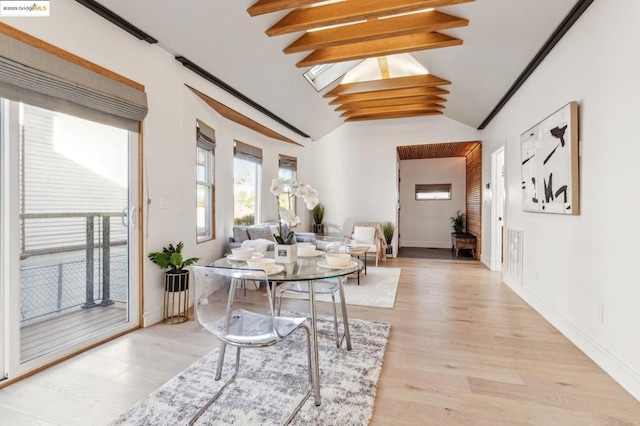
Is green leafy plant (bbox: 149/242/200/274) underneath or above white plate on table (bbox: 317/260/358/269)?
underneath

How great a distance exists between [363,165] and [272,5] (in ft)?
14.5

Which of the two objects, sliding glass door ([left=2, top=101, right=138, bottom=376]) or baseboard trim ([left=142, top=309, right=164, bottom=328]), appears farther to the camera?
baseboard trim ([left=142, top=309, right=164, bottom=328])

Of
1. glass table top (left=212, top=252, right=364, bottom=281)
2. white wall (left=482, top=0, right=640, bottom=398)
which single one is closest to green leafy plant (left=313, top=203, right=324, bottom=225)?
white wall (left=482, top=0, right=640, bottom=398)

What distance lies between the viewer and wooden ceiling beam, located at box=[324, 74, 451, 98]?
4.41 m

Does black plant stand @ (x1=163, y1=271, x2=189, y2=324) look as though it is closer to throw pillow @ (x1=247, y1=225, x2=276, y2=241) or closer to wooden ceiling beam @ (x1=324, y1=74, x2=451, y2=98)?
throw pillow @ (x1=247, y1=225, x2=276, y2=241)

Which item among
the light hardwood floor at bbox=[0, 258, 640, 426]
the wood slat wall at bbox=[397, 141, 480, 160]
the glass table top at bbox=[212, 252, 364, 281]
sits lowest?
the light hardwood floor at bbox=[0, 258, 640, 426]

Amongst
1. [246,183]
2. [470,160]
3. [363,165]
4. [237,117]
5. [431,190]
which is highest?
[237,117]

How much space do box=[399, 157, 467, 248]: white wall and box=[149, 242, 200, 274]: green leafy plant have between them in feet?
21.2

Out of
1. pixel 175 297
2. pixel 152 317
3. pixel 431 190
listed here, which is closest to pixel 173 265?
pixel 175 297

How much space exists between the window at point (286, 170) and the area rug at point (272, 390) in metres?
3.91

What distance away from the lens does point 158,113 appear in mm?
2824

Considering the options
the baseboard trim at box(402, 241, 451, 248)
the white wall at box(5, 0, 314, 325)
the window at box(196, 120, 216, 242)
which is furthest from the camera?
the baseboard trim at box(402, 241, 451, 248)

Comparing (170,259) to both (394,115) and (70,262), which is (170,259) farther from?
(394,115)

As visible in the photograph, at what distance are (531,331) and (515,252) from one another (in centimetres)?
142
